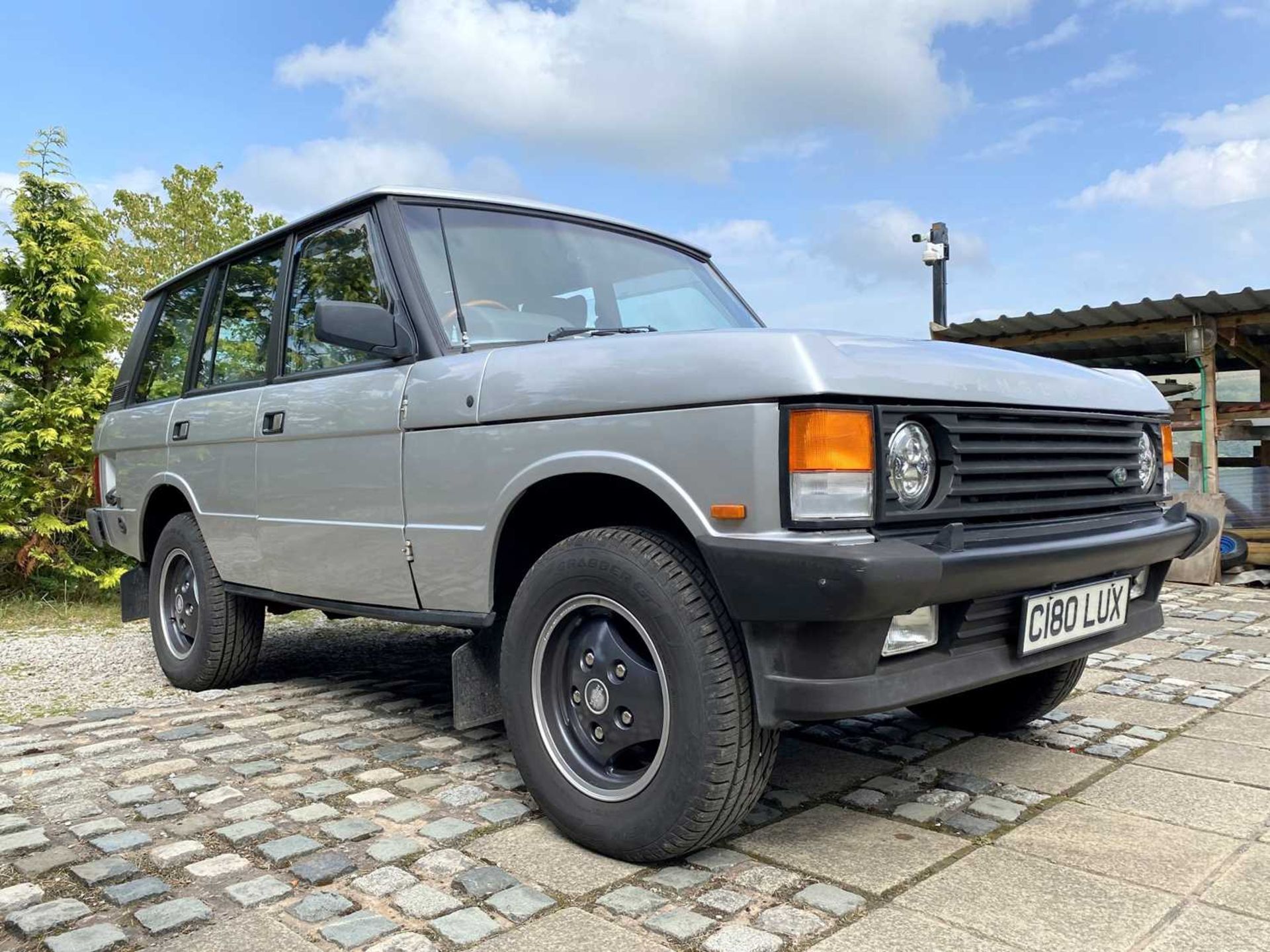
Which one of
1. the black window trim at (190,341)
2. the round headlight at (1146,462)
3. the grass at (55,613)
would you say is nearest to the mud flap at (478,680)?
the round headlight at (1146,462)

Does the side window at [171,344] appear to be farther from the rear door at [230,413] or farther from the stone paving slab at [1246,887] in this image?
the stone paving slab at [1246,887]

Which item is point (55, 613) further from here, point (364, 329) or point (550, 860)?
point (550, 860)

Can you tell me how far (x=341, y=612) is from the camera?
3.93m

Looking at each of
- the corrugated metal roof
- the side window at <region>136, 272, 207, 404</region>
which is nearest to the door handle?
the side window at <region>136, 272, 207, 404</region>

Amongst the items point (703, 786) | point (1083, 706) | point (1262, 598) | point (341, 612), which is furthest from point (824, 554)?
point (1262, 598)

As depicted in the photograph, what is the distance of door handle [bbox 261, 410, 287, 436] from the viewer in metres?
3.98

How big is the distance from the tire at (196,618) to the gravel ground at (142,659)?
16 centimetres

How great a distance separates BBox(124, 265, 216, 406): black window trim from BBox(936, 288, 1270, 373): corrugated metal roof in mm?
7540

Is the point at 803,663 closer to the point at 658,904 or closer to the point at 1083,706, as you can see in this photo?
the point at 658,904

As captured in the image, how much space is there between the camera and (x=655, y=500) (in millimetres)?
2729

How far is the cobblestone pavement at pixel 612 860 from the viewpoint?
7.41 ft

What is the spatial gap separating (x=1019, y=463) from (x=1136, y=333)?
26.5ft

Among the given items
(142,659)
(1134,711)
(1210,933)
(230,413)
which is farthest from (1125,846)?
(142,659)

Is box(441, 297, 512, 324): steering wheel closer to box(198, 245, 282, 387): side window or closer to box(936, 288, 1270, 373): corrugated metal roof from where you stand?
box(198, 245, 282, 387): side window
